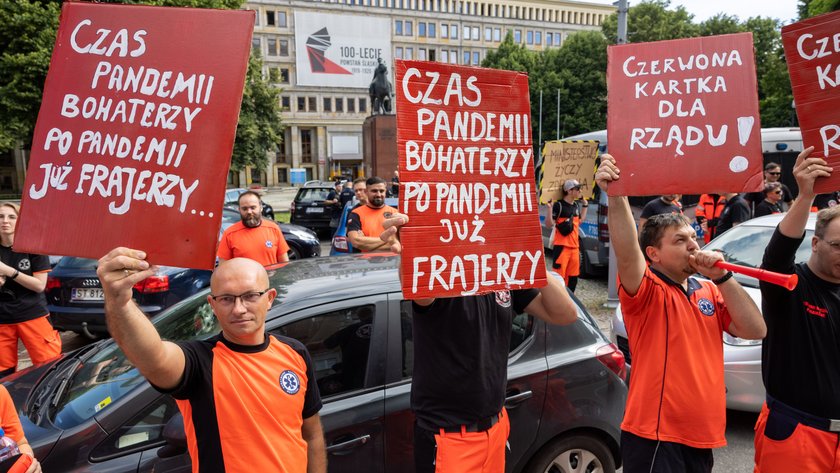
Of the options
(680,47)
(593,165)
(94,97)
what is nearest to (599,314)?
(593,165)

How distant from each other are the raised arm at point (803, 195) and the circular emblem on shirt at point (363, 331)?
2036mm

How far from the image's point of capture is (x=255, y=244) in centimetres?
536

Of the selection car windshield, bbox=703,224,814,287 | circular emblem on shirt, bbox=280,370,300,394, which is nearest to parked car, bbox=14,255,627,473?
circular emblem on shirt, bbox=280,370,300,394

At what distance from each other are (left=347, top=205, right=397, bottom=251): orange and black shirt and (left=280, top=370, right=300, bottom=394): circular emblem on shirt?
3698 mm

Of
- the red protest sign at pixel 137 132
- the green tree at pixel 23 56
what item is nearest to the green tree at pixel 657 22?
the green tree at pixel 23 56

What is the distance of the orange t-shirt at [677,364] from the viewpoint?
2.38 m

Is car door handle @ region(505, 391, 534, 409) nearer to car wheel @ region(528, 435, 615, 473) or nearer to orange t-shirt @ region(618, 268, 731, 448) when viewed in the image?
car wheel @ region(528, 435, 615, 473)

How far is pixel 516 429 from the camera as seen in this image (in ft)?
9.71

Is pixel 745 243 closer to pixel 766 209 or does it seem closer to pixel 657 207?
pixel 657 207

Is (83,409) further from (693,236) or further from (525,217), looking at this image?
(693,236)

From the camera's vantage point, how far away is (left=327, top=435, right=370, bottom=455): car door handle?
102 inches

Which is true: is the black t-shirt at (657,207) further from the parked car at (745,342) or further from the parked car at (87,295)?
the parked car at (87,295)

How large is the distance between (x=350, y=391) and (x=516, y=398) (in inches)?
36.9

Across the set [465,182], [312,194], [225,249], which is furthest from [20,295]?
[312,194]
